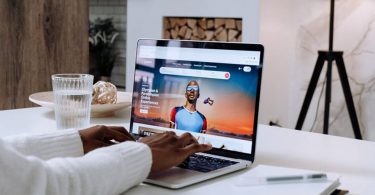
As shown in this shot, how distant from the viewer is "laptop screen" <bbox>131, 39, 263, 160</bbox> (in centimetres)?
111

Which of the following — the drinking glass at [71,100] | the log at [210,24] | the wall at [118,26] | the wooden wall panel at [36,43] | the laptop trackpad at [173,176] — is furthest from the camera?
the wall at [118,26]

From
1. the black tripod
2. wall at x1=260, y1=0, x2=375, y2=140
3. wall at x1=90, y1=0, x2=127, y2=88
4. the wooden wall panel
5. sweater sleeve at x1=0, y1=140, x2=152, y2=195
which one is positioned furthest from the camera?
wall at x1=90, y1=0, x2=127, y2=88

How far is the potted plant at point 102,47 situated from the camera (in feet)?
15.8

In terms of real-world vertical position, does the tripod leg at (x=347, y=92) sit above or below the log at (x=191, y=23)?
below

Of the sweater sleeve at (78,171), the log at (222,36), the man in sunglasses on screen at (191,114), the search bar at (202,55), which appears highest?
the log at (222,36)

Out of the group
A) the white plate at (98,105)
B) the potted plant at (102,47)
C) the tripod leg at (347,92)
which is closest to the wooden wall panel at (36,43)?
the white plate at (98,105)

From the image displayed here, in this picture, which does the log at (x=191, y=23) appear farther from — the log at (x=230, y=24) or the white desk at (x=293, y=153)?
the white desk at (x=293, y=153)

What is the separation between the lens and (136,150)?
3.05ft

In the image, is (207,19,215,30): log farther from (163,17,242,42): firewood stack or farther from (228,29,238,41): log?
(228,29,238,41): log

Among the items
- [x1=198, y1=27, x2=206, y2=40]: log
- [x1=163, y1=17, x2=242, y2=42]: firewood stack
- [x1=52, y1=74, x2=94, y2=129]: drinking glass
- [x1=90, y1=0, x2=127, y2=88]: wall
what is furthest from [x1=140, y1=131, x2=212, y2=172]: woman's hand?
[x1=90, y1=0, x2=127, y2=88]: wall

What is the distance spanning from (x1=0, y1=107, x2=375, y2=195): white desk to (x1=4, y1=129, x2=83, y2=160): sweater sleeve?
0.55ft

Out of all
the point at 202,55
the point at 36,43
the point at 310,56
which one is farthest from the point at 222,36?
the point at 202,55

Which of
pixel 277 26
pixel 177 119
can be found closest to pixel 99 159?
pixel 177 119

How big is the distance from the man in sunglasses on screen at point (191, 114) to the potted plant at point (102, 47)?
3.72 meters
